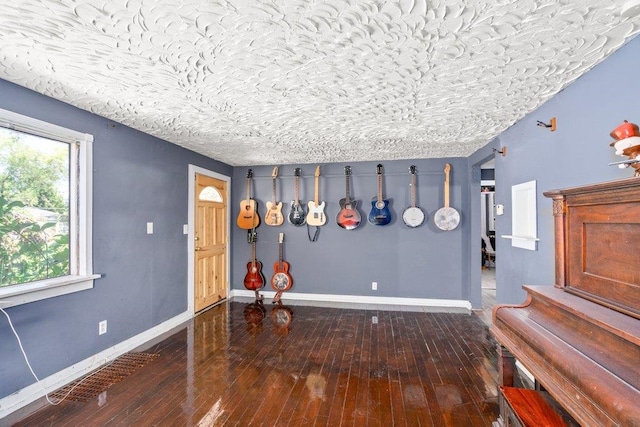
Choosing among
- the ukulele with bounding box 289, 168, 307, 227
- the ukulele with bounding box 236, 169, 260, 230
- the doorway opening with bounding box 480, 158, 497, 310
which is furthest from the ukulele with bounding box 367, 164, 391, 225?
the doorway opening with bounding box 480, 158, 497, 310

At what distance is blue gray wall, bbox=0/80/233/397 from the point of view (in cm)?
207

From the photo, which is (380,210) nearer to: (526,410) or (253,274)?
(253,274)

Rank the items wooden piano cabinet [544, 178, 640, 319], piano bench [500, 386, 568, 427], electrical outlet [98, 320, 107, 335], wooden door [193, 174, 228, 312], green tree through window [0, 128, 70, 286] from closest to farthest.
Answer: wooden piano cabinet [544, 178, 640, 319] → piano bench [500, 386, 568, 427] → green tree through window [0, 128, 70, 286] → electrical outlet [98, 320, 107, 335] → wooden door [193, 174, 228, 312]

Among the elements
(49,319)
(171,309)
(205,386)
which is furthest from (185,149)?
(205,386)

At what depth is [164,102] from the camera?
7.50 feet

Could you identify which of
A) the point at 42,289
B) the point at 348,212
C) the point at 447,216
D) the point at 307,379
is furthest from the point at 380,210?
the point at 42,289

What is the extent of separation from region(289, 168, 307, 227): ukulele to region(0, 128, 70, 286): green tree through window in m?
2.74

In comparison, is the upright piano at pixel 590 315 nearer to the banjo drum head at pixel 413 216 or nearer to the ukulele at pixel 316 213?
the banjo drum head at pixel 413 216

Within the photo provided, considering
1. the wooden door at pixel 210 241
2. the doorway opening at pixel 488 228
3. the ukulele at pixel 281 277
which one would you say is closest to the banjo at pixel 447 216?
the ukulele at pixel 281 277

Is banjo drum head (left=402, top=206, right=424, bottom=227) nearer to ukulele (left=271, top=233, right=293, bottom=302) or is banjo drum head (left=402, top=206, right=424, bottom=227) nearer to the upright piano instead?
ukulele (left=271, top=233, right=293, bottom=302)

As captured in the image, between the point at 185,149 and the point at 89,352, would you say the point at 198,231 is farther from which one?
the point at 89,352

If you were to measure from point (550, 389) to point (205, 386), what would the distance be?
2.19 meters

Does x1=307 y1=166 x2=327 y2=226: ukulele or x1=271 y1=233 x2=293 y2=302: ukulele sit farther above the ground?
x1=307 y1=166 x2=327 y2=226: ukulele

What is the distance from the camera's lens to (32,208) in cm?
216
